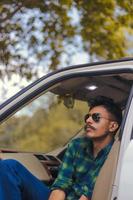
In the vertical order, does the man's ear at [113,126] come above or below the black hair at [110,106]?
below

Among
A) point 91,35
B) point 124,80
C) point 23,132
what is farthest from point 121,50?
point 23,132

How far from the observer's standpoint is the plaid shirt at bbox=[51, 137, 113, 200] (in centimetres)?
354

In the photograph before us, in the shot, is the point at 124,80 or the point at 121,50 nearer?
the point at 124,80

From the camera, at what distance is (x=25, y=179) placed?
3.62 metres

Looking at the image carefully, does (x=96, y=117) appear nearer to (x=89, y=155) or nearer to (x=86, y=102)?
(x=89, y=155)

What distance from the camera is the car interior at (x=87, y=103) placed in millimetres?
3150

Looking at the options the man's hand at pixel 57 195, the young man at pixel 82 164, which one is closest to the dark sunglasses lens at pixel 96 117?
the young man at pixel 82 164

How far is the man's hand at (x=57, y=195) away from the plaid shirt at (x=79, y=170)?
1.0 inches

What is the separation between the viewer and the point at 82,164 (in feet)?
11.9

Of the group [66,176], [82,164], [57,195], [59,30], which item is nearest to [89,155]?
[82,164]

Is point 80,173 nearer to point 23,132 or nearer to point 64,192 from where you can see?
point 64,192

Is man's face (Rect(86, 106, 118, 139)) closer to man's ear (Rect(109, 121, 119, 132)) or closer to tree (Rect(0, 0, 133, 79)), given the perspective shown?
man's ear (Rect(109, 121, 119, 132))

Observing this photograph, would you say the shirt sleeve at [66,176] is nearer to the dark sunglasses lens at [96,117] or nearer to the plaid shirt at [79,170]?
the plaid shirt at [79,170]

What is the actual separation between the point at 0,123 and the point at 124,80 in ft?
2.56
